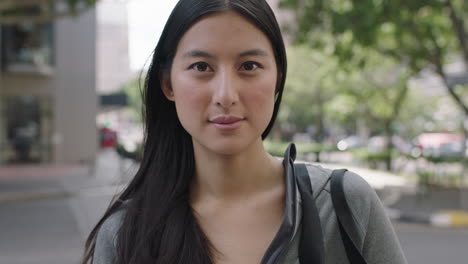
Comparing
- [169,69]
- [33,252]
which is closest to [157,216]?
[169,69]

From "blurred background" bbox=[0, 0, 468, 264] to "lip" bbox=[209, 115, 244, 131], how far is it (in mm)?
380

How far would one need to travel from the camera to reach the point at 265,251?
1.37m

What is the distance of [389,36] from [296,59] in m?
18.4

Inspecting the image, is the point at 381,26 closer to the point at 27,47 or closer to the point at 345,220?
the point at 345,220

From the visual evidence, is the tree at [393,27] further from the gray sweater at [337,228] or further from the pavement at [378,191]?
the gray sweater at [337,228]

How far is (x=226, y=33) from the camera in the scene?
4.49ft

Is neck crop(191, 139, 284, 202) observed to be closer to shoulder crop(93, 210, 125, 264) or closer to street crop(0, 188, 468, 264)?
shoulder crop(93, 210, 125, 264)

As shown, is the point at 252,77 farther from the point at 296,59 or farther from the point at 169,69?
the point at 296,59

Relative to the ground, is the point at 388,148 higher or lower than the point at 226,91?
lower

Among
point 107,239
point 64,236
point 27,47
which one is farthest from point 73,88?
point 107,239

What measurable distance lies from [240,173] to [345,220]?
13.1 inches

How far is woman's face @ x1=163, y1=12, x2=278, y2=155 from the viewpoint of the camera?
53.5 inches

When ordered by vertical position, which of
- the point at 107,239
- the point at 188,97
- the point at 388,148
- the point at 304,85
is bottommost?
the point at 388,148

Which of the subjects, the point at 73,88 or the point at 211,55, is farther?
the point at 73,88
